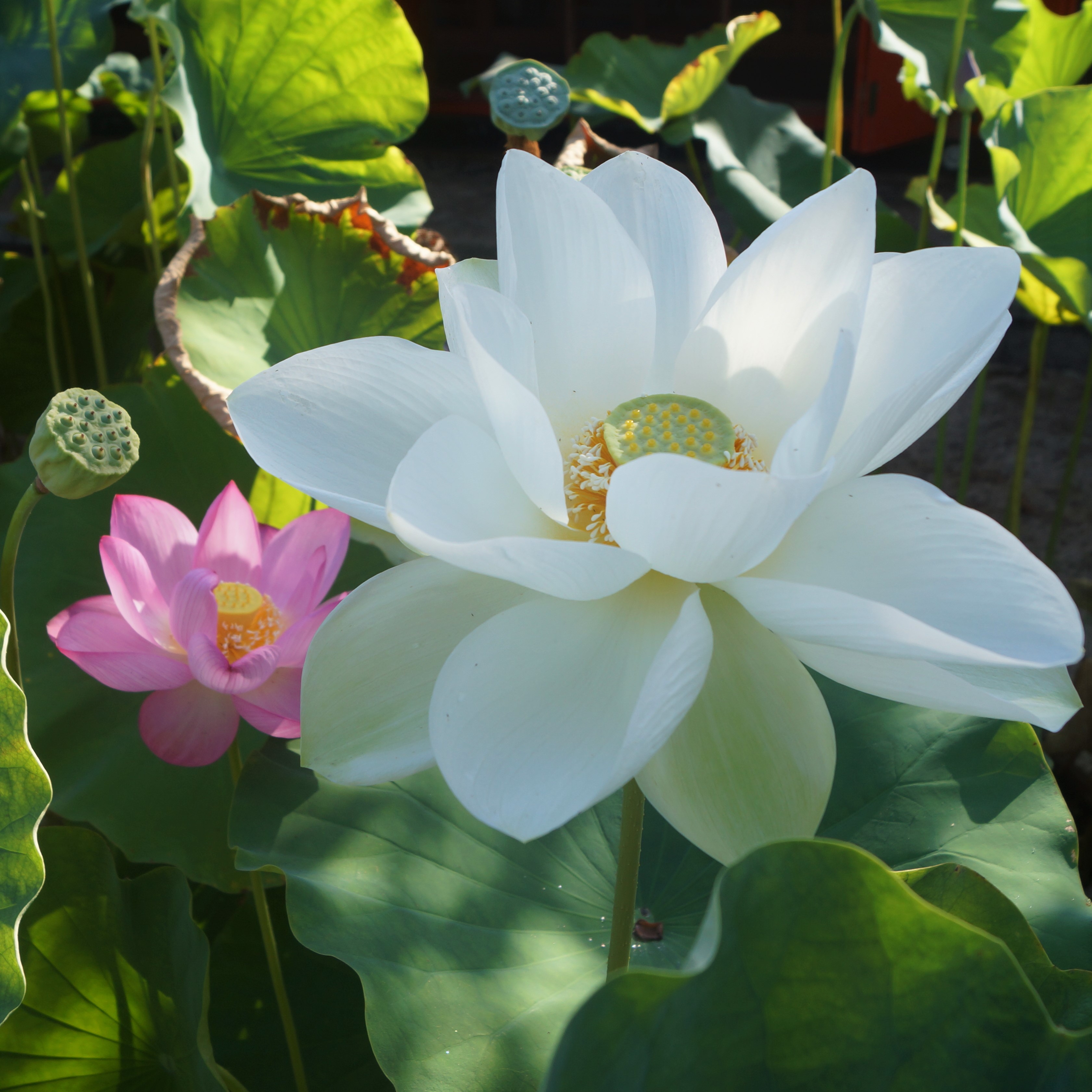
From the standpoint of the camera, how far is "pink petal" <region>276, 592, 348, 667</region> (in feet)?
2.15

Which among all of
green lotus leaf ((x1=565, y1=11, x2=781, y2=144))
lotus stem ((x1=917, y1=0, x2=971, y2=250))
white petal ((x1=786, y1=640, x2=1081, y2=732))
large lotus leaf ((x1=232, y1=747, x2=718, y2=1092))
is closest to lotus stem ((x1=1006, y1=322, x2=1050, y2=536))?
lotus stem ((x1=917, y1=0, x2=971, y2=250))

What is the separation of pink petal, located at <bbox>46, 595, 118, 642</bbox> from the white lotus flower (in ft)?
0.85

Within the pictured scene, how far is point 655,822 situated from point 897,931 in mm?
406

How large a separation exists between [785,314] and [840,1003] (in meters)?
0.33

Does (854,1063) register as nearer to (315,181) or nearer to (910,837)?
(910,837)

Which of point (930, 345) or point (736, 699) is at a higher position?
point (930, 345)

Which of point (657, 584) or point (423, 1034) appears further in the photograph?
point (423, 1034)

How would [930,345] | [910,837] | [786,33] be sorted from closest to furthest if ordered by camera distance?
[930,345] < [910,837] < [786,33]

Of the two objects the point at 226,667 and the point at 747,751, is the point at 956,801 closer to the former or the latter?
the point at 747,751

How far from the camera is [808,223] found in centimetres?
49

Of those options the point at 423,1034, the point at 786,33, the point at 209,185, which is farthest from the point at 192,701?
the point at 786,33

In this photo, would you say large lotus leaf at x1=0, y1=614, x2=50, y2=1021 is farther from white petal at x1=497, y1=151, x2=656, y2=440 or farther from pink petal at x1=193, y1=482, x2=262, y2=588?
white petal at x1=497, y1=151, x2=656, y2=440

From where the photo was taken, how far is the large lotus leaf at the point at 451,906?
59cm

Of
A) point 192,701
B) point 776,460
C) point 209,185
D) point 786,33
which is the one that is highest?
point 776,460
